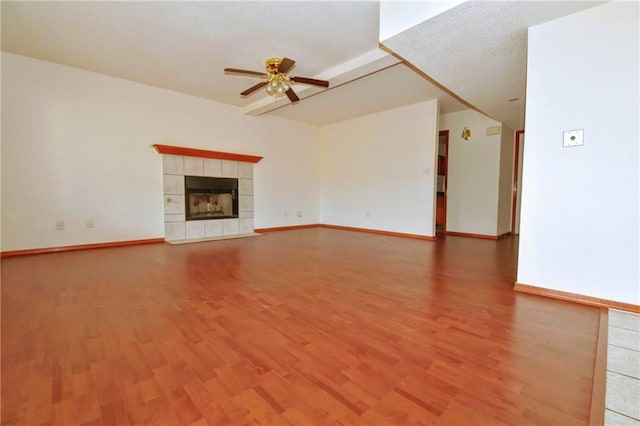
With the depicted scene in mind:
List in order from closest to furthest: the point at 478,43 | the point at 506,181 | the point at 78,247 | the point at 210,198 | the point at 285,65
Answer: the point at 478,43 < the point at 285,65 < the point at 78,247 < the point at 210,198 < the point at 506,181

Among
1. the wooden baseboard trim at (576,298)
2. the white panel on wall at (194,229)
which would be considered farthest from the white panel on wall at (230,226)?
the wooden baseboard trim at (576,298)

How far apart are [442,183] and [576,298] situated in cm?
468

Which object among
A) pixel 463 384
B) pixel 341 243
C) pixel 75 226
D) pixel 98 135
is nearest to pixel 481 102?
pixel 341 243

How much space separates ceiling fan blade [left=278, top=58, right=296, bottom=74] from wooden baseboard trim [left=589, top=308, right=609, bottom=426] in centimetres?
327

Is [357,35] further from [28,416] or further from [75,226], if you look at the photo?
[75,226]

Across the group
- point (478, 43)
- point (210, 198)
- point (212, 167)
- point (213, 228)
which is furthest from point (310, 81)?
point (213, 228)

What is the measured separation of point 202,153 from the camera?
516cm

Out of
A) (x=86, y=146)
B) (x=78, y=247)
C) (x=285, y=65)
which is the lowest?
(x=78, y=247)

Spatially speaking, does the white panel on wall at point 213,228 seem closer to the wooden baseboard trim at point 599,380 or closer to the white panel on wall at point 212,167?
the white panel on wall at point 212,167

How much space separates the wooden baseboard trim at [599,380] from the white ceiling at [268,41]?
87.0 inches

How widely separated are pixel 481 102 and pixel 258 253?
3.78 meters

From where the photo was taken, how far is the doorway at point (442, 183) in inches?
249

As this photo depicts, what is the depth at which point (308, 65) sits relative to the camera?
381 cm

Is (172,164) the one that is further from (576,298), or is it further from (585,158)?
(576,298)
